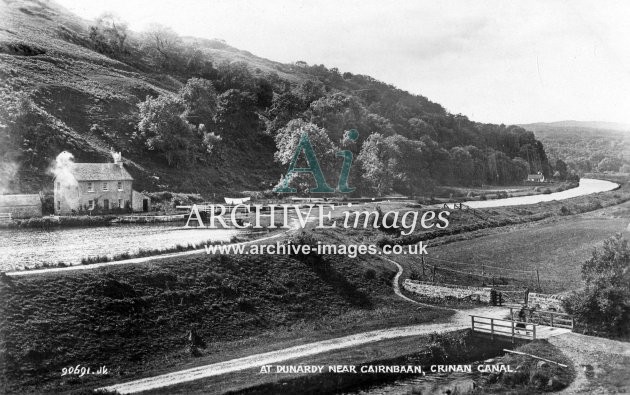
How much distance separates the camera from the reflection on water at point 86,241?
2294 cm

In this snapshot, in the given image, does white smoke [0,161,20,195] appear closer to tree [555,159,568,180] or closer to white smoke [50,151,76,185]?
white smoke [50,151,76,185]

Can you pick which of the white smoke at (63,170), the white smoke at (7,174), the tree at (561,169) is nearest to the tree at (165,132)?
the white smoke at (63,170)

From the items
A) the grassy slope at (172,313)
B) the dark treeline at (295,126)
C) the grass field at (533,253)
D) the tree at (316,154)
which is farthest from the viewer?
the tree at (316,154)

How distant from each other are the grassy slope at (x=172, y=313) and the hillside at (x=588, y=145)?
16685 mm

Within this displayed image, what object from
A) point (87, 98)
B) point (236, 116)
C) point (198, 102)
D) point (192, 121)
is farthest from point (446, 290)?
point (236, 116)

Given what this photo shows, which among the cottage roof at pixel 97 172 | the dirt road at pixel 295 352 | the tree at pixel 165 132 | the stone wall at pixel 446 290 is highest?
the tree at pixel 165 132

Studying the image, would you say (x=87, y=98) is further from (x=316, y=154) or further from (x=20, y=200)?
(x=20, y=200)

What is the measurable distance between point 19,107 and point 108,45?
144ft

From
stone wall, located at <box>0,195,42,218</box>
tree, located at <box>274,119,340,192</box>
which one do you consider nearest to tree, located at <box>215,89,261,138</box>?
tree, located at <box>274,119,340,192</box>

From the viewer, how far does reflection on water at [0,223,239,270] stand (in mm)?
22942

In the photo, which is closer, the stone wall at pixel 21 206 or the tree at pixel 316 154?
the stone wall at pixel 21 206

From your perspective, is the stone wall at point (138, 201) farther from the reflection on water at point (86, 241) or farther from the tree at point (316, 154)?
the tree at point (316, 154)

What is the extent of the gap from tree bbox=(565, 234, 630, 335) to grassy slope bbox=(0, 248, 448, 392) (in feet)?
19.6

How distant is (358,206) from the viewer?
140 ft
